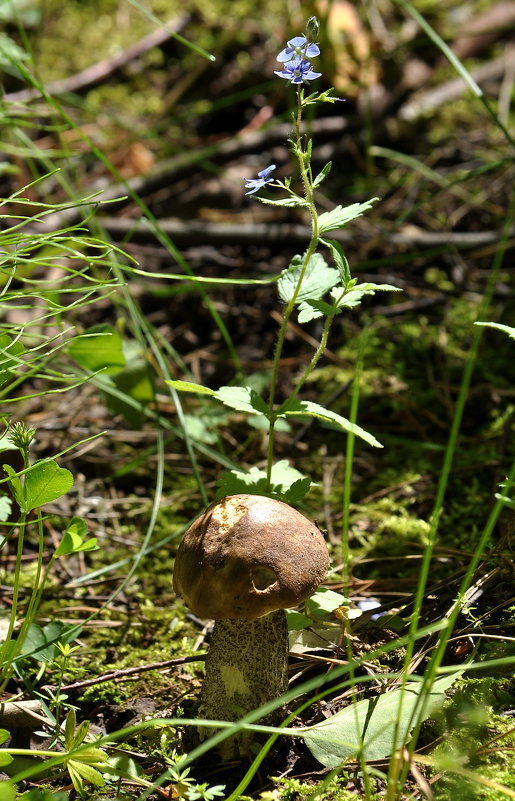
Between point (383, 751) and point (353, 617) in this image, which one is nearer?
point (383, 751)

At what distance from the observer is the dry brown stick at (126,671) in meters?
1.69

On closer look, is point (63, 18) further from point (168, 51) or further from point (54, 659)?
point (54, 659)

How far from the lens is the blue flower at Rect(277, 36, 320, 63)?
1.38 meters

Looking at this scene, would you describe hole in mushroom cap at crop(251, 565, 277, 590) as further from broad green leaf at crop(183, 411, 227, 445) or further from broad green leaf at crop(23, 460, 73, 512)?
broad green leaf at crop(183, 411, 227, 445)

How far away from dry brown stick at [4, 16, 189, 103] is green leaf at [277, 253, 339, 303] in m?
2.74

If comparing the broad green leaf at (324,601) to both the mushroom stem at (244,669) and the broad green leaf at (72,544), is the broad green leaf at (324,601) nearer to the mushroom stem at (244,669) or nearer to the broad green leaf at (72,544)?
the mushroom stem at (244,669)

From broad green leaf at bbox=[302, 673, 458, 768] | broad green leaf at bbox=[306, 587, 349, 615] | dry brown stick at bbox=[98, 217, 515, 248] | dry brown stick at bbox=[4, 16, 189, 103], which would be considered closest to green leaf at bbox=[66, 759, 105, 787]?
broad green leaf at bbox=[302, 673, 458, 768]

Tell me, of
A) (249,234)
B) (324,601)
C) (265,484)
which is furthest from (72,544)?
(249,234)

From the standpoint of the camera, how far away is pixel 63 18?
4223mm

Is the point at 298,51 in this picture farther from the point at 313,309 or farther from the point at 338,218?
the point at 313,309

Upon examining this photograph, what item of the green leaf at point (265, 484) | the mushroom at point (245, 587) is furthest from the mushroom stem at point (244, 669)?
the green leaf at point (265, 484)

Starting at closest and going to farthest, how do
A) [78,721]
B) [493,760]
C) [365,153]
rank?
[493,760]
[78,721]
[365,153]

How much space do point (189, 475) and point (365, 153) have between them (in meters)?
1.97

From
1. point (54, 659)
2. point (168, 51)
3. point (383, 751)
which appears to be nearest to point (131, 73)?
point (168, 51)
